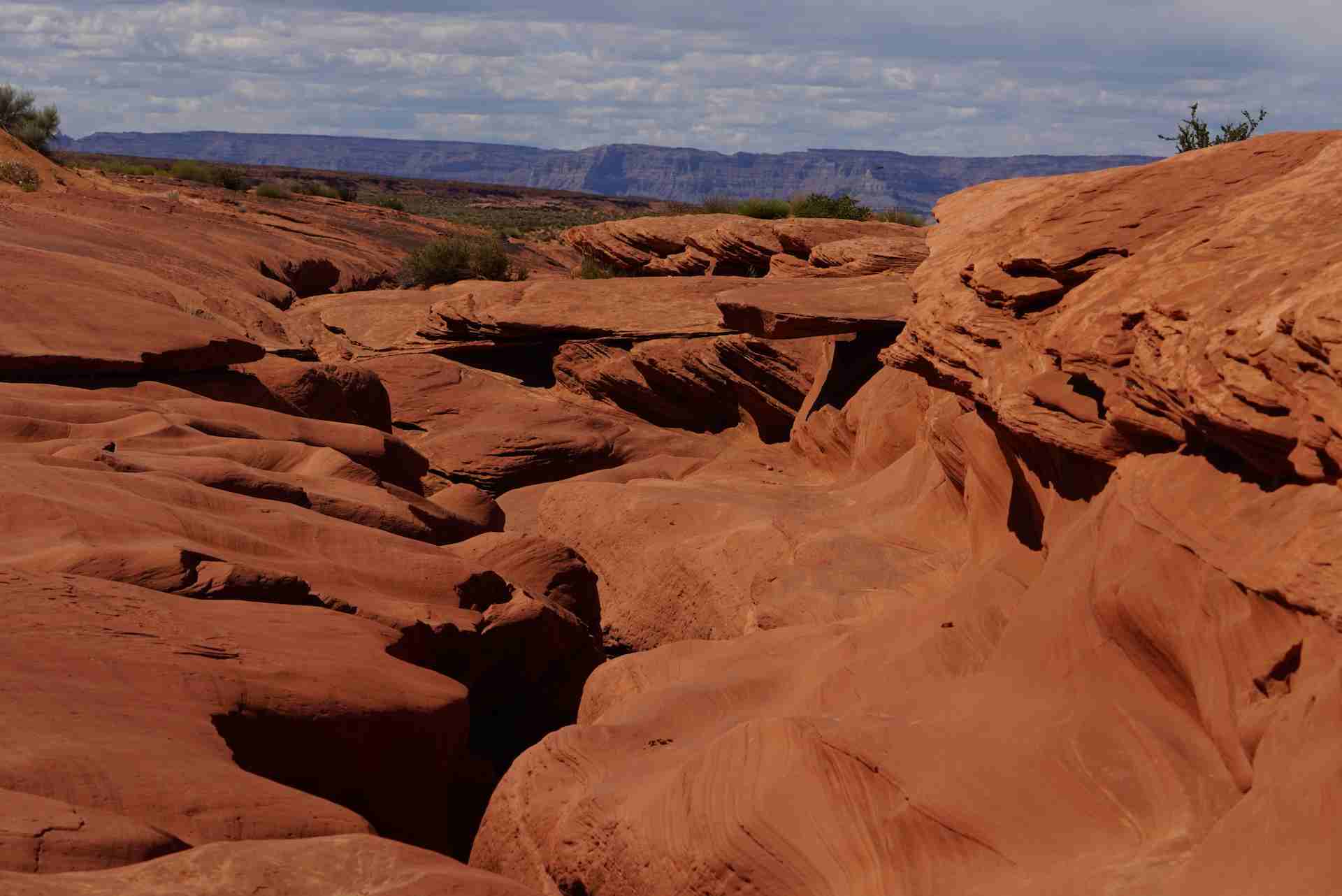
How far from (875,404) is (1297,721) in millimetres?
11932

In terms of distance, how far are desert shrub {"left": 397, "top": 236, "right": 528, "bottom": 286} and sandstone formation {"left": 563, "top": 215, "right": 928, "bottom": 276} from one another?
3.25 m

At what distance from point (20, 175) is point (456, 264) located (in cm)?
1094

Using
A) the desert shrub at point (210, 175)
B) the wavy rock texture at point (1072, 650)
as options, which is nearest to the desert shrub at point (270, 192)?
the desert shrub at point (210, 175)

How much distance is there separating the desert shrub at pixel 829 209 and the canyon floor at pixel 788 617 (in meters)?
14.8

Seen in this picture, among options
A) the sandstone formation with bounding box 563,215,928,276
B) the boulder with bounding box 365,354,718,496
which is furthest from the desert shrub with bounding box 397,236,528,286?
the boulder with bounding box 365,354,718,496

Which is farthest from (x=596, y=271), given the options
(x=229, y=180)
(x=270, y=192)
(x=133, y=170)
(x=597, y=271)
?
(x=229, y=180)

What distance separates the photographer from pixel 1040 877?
5.89m

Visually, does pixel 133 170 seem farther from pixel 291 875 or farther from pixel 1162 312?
pixel 1162 312

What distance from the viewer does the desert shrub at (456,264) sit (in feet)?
109

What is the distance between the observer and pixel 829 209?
32094 mm

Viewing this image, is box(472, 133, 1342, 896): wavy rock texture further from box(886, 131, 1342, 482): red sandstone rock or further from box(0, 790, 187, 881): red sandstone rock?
box(0, 790, 187, 881): red sandstone rock

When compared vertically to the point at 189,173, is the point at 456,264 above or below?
below

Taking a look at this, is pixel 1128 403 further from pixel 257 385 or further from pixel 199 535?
pixel 257 385

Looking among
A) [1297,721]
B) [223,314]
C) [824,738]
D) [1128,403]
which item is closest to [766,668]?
[824,738]
